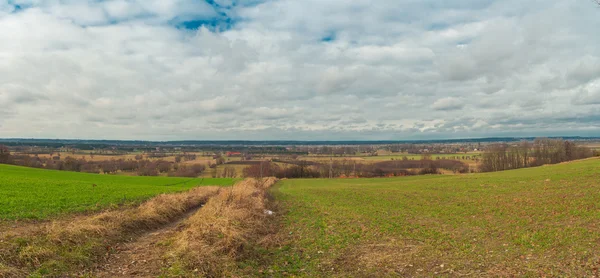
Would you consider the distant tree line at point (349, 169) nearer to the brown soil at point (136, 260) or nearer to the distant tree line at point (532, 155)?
the distant tree line at point (532, 155)

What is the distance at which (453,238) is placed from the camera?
13719 mm

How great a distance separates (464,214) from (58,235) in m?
19.7

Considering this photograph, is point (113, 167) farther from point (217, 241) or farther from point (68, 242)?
point (217, 241)

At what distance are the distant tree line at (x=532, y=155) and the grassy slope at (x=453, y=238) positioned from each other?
3394 inches

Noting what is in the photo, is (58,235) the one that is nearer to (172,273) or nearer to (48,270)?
(48,270)

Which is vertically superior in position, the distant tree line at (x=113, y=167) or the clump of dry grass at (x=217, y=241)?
the clump of dry grass at (x=217, y=241)

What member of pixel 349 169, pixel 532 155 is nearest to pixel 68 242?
pixel 349 169

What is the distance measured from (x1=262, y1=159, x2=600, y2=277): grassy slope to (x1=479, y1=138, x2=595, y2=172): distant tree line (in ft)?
283

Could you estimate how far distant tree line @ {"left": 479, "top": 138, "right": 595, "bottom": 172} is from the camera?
94.1m

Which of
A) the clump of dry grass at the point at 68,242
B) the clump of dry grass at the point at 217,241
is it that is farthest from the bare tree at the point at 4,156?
the clump of dry grass at the point at 217,241

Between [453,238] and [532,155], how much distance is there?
108 m

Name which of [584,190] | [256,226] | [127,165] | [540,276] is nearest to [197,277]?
[256,226]

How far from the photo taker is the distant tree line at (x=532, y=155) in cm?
9406

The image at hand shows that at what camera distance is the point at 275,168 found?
3969 inches
